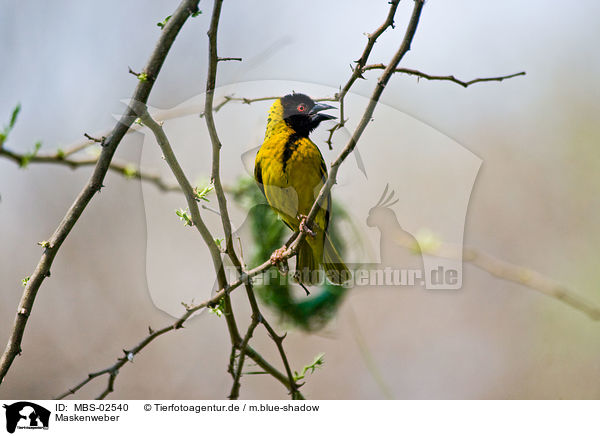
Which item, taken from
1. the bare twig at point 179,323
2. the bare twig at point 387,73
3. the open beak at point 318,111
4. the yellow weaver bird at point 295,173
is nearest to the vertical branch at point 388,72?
the bare twig at point 387,73

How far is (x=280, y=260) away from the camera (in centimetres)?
190

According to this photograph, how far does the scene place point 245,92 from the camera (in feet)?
6.71

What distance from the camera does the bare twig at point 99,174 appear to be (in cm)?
145

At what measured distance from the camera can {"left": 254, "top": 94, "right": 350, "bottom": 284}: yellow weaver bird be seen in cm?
245

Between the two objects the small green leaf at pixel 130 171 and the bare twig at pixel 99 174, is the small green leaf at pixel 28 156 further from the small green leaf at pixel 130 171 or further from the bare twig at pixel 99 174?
the small green leaf at pixel 130 171

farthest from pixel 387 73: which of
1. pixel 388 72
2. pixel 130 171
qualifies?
pixel 130 171

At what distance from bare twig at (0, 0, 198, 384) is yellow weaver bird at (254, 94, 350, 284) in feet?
3.21

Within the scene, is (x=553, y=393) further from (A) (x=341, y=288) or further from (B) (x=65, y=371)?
(B) (x=65, y=371)

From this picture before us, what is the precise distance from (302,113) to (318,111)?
0.11 meters

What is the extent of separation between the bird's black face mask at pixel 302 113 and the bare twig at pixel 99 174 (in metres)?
0.92

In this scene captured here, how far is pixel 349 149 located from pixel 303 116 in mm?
991

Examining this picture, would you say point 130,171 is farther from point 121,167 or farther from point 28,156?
point 28,156

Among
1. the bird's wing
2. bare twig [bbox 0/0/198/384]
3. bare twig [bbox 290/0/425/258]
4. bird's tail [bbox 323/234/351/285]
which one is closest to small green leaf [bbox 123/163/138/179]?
bare twig [bbox 0/0/198/384]

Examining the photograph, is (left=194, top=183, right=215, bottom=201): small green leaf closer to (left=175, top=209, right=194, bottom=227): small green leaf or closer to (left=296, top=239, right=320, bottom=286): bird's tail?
(left=175, top=209, right=194, bottom=227): small green leaf
